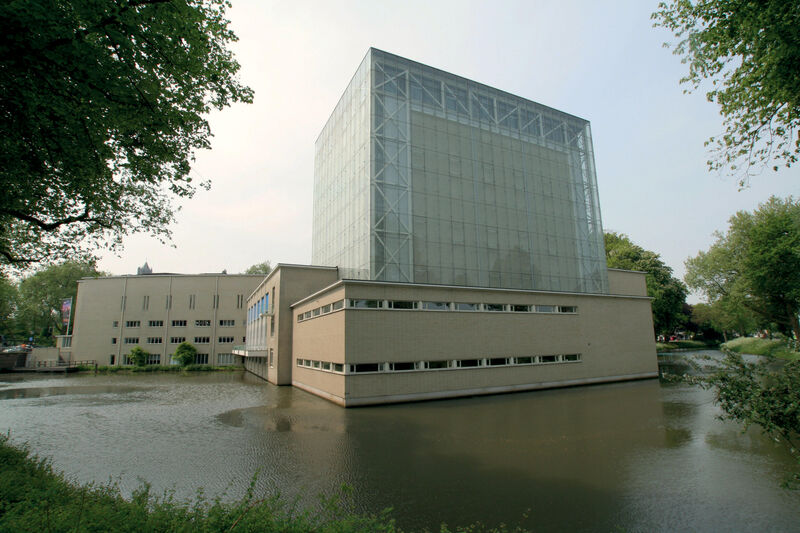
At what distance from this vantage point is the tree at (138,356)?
53344 mm

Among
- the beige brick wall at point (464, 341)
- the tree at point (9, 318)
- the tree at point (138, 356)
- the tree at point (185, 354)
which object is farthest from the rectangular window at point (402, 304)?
the tree at point (9, 318)

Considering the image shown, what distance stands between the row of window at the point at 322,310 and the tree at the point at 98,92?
441 inches

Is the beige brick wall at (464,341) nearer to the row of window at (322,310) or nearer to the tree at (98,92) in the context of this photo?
the row of window at (322,310)

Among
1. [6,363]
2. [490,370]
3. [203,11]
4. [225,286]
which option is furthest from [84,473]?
[6,363]

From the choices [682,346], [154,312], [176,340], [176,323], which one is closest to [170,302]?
[154,312]

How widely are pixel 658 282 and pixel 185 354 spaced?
68.3 meters

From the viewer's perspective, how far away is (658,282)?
5947 centimetres

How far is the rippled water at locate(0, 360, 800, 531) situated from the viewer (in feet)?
26.2

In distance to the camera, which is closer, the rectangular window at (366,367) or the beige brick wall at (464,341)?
the rectangular window at (366,367)

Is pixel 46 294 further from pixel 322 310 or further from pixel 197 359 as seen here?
pixel 322 310

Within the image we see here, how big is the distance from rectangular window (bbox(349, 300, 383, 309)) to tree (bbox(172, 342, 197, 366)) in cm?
4176

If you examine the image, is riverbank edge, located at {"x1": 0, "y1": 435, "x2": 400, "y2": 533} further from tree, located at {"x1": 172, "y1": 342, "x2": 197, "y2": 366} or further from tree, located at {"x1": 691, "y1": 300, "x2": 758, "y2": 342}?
tree, located at {"x1": 691, "y1": 300, "x2": 758, "y2": 342}

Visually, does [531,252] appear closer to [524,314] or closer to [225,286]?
[524,314]

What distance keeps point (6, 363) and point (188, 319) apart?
2176 cm
